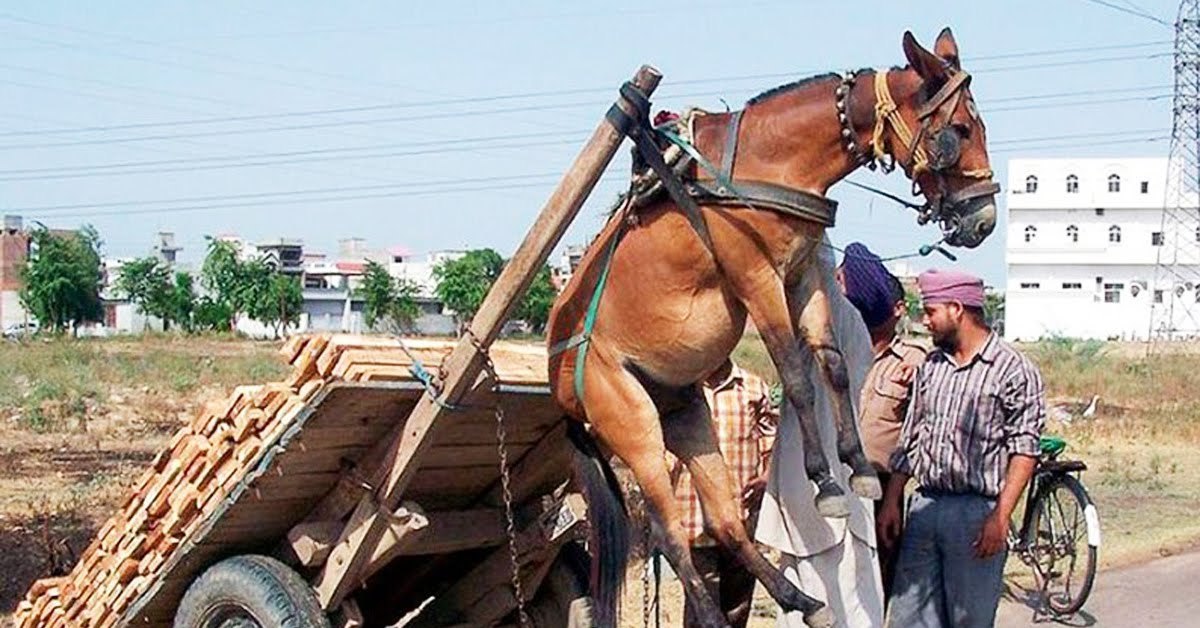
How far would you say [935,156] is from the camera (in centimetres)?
390

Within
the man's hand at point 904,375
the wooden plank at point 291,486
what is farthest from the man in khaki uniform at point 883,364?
the wooden plank at point 291,486

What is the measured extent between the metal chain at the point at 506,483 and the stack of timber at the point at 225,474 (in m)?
0.15

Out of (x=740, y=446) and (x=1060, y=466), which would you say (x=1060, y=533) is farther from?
(x=740, y=446)

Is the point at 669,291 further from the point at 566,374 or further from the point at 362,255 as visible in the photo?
the point at 362,255

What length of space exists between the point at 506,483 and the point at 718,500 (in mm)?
1057

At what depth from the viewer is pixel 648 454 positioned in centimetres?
438

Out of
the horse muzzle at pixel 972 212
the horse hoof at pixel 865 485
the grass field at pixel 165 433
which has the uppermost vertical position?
the horse muzzle at pixel 972 212

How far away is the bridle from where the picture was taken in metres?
3.90

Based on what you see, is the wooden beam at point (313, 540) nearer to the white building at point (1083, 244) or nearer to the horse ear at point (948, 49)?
the horse ear at point (948, 49)

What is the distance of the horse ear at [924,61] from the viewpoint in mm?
3902

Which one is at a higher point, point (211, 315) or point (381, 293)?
point (381, 293)

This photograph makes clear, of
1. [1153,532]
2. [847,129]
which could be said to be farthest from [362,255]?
[847,129]

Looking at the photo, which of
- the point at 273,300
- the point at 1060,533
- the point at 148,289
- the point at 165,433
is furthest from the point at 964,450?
the point at 148,289

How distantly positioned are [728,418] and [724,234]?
5.88 feet
